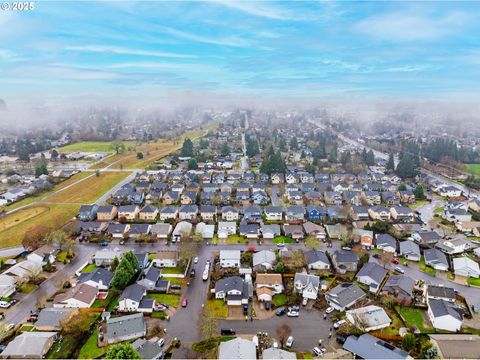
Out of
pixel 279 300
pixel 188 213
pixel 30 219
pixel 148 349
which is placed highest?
pixel 188 213

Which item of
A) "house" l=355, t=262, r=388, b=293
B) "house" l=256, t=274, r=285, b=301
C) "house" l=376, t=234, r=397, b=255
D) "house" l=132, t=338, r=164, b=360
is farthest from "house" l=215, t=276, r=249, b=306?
"house" l=376, t=234, r=397, b=255

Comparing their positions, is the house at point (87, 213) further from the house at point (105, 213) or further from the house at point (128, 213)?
the house at point (128, 213)

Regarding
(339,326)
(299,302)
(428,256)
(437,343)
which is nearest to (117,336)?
(299,302)

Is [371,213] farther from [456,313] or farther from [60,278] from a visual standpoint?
[60,278]

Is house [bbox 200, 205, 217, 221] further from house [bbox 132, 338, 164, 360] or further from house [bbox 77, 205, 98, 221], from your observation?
house [bbox 132, 338, 164, 360]

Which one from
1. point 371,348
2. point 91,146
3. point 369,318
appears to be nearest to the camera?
point 371,348

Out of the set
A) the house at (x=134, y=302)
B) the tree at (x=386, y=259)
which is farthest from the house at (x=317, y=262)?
the house at (x=134, y=302)

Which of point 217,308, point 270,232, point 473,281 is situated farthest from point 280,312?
point 473,281

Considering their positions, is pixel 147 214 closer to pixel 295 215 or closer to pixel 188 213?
pixel 188 213
